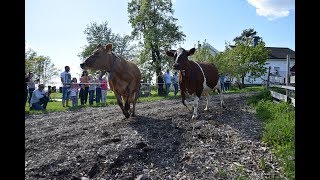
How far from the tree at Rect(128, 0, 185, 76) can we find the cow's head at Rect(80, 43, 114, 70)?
25.5m

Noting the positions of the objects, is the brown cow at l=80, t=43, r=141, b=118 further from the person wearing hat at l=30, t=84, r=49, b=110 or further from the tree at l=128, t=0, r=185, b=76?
the tree at l=128, t=0, r=185, b=76

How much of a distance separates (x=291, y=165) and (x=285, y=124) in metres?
2.21

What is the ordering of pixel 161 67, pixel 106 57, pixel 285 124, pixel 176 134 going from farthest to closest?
pixel 161 67 < pixel 106 57 < pixel 176 134 < pixel 285 124

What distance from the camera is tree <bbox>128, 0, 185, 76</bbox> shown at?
35375 mm

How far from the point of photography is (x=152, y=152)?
5.63 meters

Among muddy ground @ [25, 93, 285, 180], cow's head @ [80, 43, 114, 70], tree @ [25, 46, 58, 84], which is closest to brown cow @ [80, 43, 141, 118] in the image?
cow's head @ [80, 43, 114, 70]

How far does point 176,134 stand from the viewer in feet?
23.4

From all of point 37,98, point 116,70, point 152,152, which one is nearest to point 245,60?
point 37,98

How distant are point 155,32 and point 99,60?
1034 inches

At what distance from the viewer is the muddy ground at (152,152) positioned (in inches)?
180

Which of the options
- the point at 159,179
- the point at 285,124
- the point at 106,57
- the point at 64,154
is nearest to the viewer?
the point at 159,179

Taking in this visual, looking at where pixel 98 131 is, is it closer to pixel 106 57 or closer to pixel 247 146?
pixel 106 57
